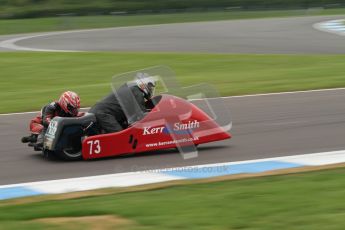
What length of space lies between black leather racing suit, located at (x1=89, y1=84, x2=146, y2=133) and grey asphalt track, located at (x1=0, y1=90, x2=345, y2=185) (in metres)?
0.46

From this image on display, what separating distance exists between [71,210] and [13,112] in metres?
7.70

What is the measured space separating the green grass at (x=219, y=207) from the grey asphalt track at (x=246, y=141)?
1.68 m

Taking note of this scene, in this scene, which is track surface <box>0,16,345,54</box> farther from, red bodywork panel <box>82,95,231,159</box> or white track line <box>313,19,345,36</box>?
red bodywork panel <box>82,95,231,159</box>

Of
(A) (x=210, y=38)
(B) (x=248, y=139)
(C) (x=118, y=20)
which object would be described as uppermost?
(B) (x=248, y=139)

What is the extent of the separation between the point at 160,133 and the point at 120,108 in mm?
588

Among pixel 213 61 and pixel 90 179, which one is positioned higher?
pixel 90 179

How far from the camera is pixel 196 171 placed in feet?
28.2

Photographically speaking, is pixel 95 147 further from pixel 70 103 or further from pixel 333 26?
pixel 333 26

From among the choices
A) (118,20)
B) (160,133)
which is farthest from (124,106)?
(118,20)

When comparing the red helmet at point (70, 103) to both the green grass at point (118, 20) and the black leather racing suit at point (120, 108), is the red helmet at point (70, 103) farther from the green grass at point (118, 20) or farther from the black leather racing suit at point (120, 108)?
the green grass at point (118, 20)

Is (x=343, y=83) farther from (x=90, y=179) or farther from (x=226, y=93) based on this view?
(x=90, y=179)

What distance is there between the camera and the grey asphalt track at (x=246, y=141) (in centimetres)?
899

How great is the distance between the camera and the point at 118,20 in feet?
148

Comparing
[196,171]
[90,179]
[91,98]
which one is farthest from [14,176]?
[91,98]
